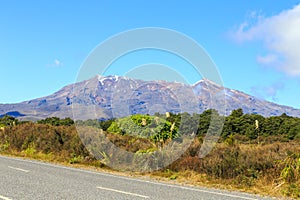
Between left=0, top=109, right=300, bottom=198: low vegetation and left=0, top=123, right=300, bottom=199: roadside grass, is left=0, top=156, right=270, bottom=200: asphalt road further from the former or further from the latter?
left=0, top=109, right=300, bottom=198: low vegetation

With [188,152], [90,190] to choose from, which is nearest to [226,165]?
[188,152]

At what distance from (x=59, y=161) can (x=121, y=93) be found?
6.16 m

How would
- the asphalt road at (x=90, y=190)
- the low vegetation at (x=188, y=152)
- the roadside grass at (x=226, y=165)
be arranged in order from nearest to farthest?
the asphalt road at (x=90, y=190) < the roadside grass at (x=226, y=165) < the low vegetation at (x=188, y=152)

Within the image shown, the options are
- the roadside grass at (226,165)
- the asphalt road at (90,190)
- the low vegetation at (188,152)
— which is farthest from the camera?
the low vegetation at (188,152)

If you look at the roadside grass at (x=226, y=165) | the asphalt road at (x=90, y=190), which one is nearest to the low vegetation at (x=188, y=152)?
the roadside grass at (x=226, y=165)

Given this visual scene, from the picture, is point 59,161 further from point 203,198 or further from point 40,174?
point 203,198

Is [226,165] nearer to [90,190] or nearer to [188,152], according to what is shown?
[188,152]

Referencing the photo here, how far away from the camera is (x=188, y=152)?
15.6 meters

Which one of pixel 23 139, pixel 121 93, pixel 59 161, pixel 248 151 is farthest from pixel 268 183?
pixel 23 139

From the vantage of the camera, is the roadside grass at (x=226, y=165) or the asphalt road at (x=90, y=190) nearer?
the asphalt road at (x=90, y=190)

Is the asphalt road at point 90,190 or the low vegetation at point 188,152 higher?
the low vegetation at point 188,152

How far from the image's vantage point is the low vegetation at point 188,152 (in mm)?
11594

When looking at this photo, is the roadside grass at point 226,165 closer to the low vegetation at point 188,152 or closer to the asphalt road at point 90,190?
the low vegetation at point 188,152

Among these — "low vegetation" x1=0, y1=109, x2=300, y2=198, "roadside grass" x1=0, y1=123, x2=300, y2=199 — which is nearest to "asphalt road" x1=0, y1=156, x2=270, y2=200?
"roadside grass" x1=0, y1=123, x2=300, y2=199
